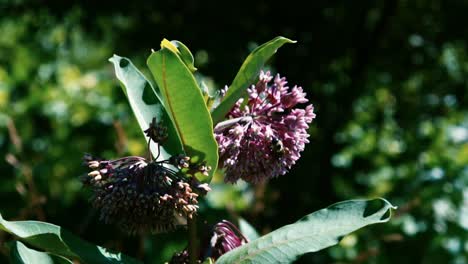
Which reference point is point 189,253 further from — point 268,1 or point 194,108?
point 268,1

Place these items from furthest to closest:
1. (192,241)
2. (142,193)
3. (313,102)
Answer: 1. (313,102)
2. (192,241)
3. (142,193)

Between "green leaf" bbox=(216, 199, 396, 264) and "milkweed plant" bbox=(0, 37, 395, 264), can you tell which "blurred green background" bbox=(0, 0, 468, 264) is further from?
"green leaf" bbox=(216, 199, 396, 264)

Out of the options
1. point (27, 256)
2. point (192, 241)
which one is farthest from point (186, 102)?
point (27, 256)

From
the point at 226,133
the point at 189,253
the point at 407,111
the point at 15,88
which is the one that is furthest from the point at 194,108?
the point at 407,111

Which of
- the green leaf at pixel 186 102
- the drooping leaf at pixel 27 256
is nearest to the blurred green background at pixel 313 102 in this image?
the drooping leaf at pixel 27 256

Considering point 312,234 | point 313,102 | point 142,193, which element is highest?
point 142,193

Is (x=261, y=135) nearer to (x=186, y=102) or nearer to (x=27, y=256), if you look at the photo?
(x=186, y=102)
